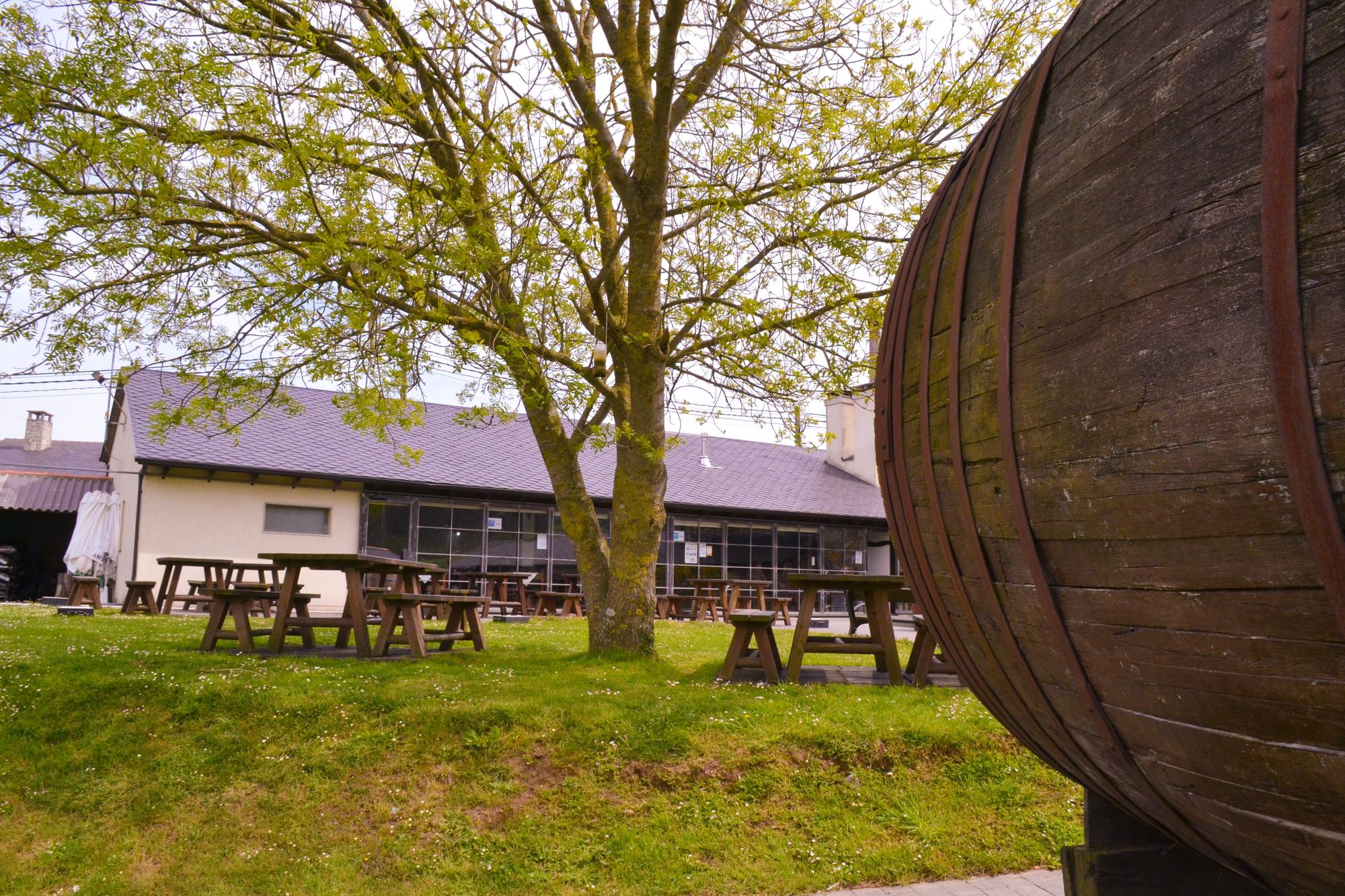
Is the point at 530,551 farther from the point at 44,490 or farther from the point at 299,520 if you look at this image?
the point at 44,490

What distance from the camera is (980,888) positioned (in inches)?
178

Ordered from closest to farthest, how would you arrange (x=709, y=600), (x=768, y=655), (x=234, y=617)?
(x=768, y=655)
(x=234, y=617)
(x=709, y=600)

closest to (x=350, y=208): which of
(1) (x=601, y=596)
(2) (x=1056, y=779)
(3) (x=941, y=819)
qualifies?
(1) (x=601, y=596)

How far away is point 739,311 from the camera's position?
28.1 ft

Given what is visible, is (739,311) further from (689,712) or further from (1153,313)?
(1153,313)

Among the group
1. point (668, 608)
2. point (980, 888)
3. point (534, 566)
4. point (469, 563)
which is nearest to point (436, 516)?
point (469, 563)

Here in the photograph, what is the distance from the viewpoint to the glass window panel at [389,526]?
20.2 metres

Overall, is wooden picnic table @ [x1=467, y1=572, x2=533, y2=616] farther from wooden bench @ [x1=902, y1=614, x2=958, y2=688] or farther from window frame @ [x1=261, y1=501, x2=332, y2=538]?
wooden bench @ [x1=902, y1=614, x2=958, y2=688]

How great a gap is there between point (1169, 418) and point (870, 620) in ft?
22.8

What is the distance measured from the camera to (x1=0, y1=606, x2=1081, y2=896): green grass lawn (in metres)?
4.56

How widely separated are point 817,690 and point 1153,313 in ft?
19.9

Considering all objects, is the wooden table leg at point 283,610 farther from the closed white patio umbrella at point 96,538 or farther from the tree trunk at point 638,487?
the closed white patio umbrella at point 96,538

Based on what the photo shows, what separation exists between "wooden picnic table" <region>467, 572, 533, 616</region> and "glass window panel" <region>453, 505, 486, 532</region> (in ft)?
4.31

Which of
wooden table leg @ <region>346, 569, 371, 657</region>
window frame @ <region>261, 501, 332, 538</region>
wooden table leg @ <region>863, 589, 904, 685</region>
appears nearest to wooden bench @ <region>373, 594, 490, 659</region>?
wooden table leg @ <region>346, 569, 371, 657</region>
